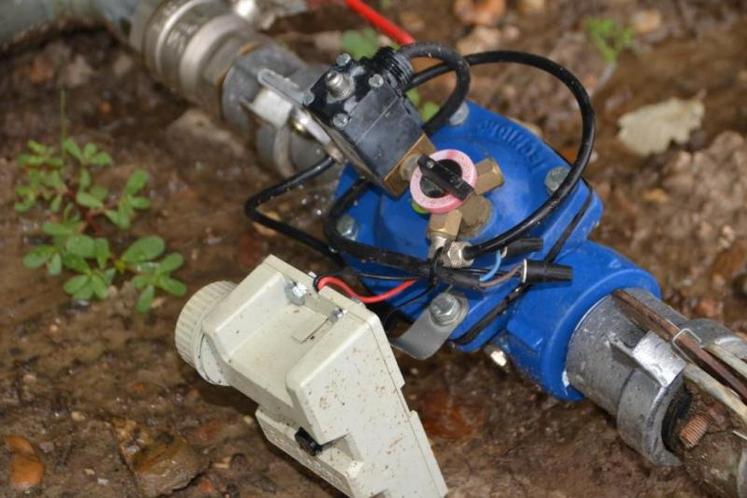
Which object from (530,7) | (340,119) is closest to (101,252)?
(340,119)

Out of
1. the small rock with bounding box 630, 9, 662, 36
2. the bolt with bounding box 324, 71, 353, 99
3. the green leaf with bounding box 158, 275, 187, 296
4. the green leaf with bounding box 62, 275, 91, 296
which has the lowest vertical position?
the green leaf with bounding box 62, 275, 91, 296

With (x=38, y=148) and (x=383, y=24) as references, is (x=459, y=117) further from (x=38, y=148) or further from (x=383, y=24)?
(x=38, y=148)

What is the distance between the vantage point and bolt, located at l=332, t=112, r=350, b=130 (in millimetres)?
1952

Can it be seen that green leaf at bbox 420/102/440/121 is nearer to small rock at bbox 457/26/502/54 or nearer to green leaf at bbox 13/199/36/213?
small rock at bbox 457/26/502/54

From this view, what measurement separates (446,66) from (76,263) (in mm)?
987

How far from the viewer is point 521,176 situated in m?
2.10

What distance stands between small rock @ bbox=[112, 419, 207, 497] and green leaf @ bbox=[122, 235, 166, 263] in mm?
428

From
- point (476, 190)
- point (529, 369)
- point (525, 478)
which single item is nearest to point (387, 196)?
point (476, 190)

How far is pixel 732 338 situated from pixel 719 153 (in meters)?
0.95

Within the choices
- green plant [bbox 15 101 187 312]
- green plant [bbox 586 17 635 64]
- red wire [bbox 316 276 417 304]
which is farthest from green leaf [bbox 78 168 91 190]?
green plant [bbox 586 17 635 64]

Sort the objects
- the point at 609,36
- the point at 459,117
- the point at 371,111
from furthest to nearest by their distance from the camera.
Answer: the point at 609,36 → the point at 459,117 → the point at 371,111

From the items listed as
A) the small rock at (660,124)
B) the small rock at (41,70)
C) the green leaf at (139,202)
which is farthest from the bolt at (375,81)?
the small rock at (41,70)

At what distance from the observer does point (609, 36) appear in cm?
310

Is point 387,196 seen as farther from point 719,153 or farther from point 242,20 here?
point 719,153
